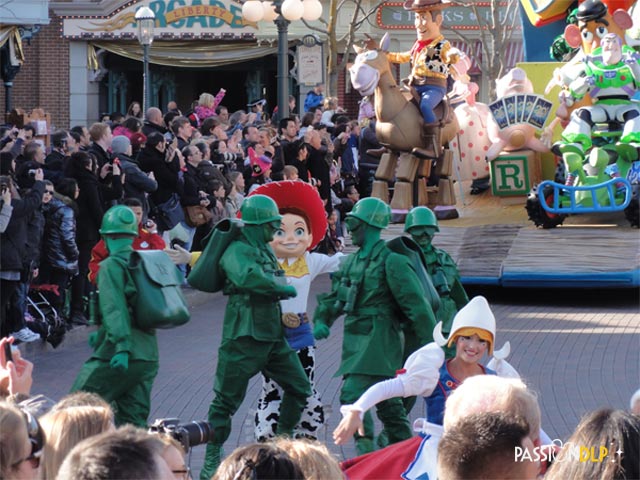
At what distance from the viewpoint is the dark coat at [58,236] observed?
1202 centimetres

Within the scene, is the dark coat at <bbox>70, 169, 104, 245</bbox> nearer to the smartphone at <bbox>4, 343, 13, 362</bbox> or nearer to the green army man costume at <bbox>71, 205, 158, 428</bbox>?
the green army man costume at <bbox>71, 205, 158, 428</bbox>

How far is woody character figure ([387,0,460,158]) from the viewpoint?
647 inches

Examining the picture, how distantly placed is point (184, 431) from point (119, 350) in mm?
2647

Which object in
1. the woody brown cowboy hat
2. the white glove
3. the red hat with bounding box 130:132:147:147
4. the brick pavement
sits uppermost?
the woody brown cowboy hat

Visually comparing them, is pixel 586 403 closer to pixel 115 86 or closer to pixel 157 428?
pixel 157 428

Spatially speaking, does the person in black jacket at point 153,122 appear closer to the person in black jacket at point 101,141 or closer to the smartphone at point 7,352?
the person in black jacket at point 101,141

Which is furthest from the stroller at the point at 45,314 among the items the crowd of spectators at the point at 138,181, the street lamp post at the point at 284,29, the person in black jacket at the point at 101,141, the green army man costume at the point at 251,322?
the street lamp post at the point at 284,29

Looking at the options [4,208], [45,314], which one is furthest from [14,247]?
[45,314]

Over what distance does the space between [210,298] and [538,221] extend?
388 cm

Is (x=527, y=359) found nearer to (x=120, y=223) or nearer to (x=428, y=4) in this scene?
(x=120, y=223)

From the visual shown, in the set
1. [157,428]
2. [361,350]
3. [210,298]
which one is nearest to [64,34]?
[210,298]

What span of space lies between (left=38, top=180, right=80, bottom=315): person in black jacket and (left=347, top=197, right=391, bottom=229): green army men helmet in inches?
164

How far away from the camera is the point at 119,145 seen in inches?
551

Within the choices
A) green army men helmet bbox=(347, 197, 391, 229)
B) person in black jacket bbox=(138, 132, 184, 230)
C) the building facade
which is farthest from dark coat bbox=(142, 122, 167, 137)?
the building facade
